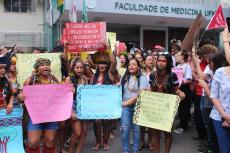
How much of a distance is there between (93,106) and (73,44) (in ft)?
3.92

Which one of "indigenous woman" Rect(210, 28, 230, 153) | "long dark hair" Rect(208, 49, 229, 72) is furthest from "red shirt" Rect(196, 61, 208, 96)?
"indigenous woman" Rect(210, 28, 230, 153)

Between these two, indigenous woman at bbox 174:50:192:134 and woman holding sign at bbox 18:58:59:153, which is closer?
woman holding sign at bbox 18:58:59:153

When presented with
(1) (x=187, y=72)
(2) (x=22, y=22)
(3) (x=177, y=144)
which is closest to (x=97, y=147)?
(3) (x=177, y=144)

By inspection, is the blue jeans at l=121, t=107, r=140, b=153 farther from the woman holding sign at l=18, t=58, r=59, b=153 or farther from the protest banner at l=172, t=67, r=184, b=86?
the protest banner at l=172, t=67, r=184, b=86

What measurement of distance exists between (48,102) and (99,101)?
0.88m

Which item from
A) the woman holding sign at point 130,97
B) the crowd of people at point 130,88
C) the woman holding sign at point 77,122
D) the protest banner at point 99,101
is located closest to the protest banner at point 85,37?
the crowd of people at point 130,88

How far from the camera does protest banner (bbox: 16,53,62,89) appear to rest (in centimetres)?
614

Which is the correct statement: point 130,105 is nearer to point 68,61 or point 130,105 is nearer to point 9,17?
point 68,61

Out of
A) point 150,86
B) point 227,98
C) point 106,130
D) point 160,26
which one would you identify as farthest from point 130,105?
point 160,26

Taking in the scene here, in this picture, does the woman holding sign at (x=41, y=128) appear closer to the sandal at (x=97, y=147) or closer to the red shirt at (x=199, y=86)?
the sandal at (x=97, y=147)

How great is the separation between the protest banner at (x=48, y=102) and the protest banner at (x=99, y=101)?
377 millimetres

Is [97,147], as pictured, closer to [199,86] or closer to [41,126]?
[41,126]

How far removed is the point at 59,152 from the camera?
6.50 meters

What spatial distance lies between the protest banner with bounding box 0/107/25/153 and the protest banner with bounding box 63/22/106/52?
165cm
